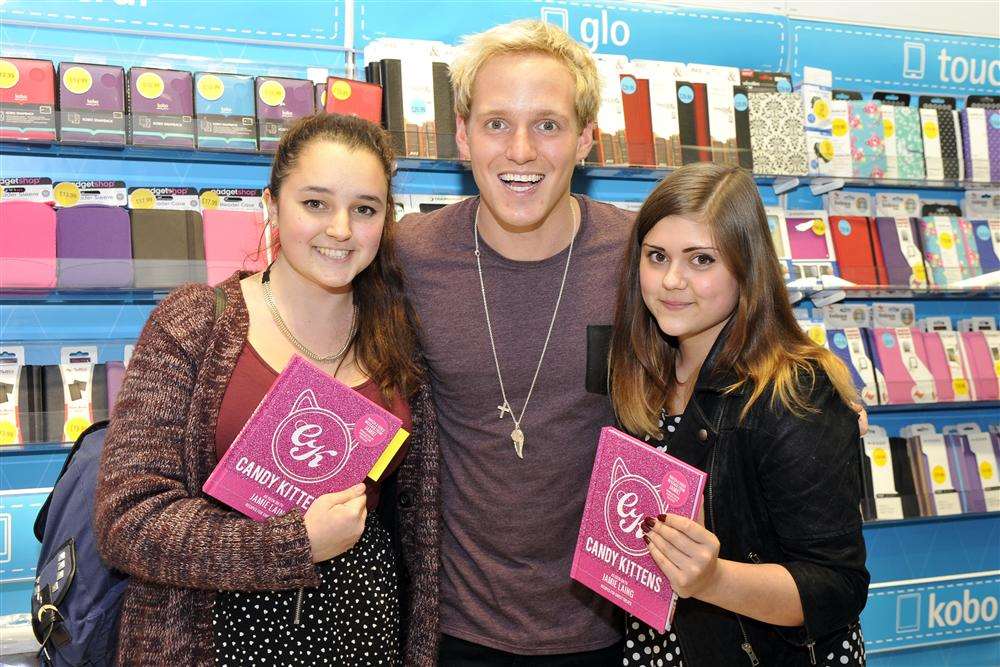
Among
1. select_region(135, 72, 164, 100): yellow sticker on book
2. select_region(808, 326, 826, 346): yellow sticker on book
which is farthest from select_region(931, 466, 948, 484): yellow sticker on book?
select_region(135, 72, 164, 100): yellow sticker on book

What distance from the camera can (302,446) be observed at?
1.88 meters

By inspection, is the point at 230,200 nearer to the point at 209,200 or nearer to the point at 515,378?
the point at 209,200

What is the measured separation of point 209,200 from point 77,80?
0.66m

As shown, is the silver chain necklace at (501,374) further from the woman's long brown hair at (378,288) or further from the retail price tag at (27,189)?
the retail price tag at (27,189)

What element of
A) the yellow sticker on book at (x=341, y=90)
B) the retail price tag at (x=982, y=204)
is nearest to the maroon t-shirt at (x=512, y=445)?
the yellow sticker on book at (x=341, y=90)

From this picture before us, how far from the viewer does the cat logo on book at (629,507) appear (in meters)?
1.83

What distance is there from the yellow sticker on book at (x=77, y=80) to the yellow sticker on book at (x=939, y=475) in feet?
14.3

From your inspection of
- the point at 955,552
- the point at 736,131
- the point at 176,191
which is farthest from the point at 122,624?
the point at 955,552

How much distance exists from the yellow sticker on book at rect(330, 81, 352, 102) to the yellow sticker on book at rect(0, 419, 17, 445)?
1776 millimetres

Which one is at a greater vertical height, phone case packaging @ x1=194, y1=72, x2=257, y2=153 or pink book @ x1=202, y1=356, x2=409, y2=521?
phone case packaging @ x1=194, y1=72, x2=257, y2=153

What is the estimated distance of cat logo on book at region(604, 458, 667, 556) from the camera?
5.99 feet

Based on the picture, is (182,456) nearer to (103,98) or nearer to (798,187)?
(103,98)

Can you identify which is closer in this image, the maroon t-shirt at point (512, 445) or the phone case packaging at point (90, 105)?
the maroon t-shirt at point (512, 445)

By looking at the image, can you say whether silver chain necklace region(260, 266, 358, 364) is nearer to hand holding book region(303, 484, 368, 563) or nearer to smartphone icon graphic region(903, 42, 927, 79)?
hand holding book region(303, 484, 368, 563)
